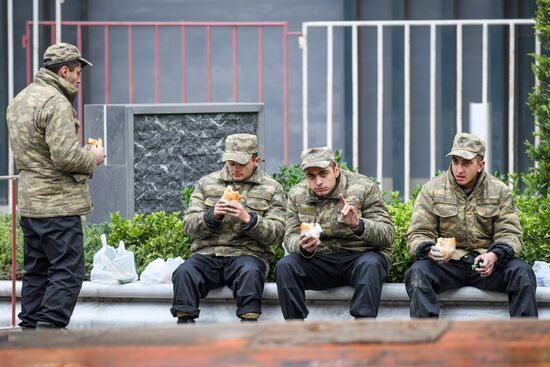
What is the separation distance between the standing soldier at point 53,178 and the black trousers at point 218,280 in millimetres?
604

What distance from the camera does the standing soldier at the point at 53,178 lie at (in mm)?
6988

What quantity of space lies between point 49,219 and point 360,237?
71.1 inches

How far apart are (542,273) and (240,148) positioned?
1.99 metres

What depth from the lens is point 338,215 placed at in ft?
24.2

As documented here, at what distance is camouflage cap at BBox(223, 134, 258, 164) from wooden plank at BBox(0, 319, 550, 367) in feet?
14.6

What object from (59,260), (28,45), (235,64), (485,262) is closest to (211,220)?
(59,260)

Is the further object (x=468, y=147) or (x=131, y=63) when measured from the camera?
(x=131, y=63)

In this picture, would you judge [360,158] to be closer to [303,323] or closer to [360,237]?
[360,237]

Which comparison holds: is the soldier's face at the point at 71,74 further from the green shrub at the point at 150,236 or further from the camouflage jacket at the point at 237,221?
the green shrub at the point at 150,236

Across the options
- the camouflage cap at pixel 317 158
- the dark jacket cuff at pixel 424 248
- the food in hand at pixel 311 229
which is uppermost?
the camouflage cap at pixel 317 158

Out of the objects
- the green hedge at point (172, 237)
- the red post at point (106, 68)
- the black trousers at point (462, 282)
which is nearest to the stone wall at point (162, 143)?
the green hedge at point (172, 237)

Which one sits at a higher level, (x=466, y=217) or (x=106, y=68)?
(x=106, y=68)

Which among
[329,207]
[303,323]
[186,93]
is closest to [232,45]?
[186,93]

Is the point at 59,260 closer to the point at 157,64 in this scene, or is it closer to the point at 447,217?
the point at 447,217
